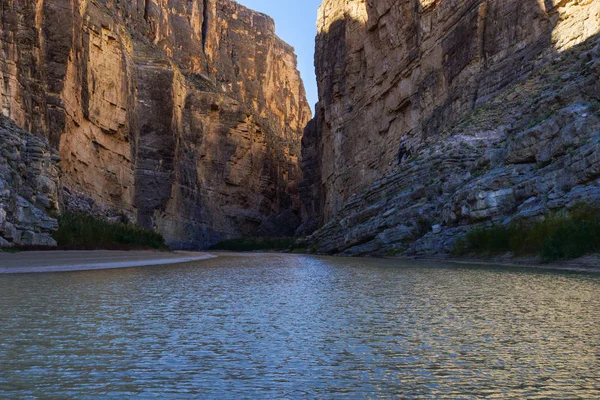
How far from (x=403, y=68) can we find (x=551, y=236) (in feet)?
118

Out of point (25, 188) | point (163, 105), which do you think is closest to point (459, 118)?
point (25, 188)

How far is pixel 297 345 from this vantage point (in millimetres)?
5582

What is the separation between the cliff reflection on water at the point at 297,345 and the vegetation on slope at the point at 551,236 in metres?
10.4

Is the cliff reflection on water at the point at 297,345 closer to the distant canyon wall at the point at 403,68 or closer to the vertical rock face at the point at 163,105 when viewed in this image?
the distant canyon wall at the point at 403,68

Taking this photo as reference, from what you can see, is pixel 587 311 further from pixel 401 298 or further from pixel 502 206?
pixel 502 206

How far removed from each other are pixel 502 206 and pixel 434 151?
11354 millimetres

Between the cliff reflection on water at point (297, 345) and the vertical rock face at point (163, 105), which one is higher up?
the vertical rock face at point (163, 105)

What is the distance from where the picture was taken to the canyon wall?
2591 cm

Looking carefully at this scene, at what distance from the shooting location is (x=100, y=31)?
177 ft

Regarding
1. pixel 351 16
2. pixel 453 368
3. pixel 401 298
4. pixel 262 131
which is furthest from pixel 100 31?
pixel 453 368

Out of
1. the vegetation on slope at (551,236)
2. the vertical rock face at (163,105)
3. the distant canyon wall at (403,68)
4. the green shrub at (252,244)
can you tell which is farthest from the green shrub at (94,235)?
the green shrub at (252,244)

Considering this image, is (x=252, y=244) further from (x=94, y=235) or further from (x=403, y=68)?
(x=94, y=235)

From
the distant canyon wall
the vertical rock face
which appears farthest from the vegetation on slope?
the vertical rock face

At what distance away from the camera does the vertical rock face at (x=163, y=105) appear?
145 feet
